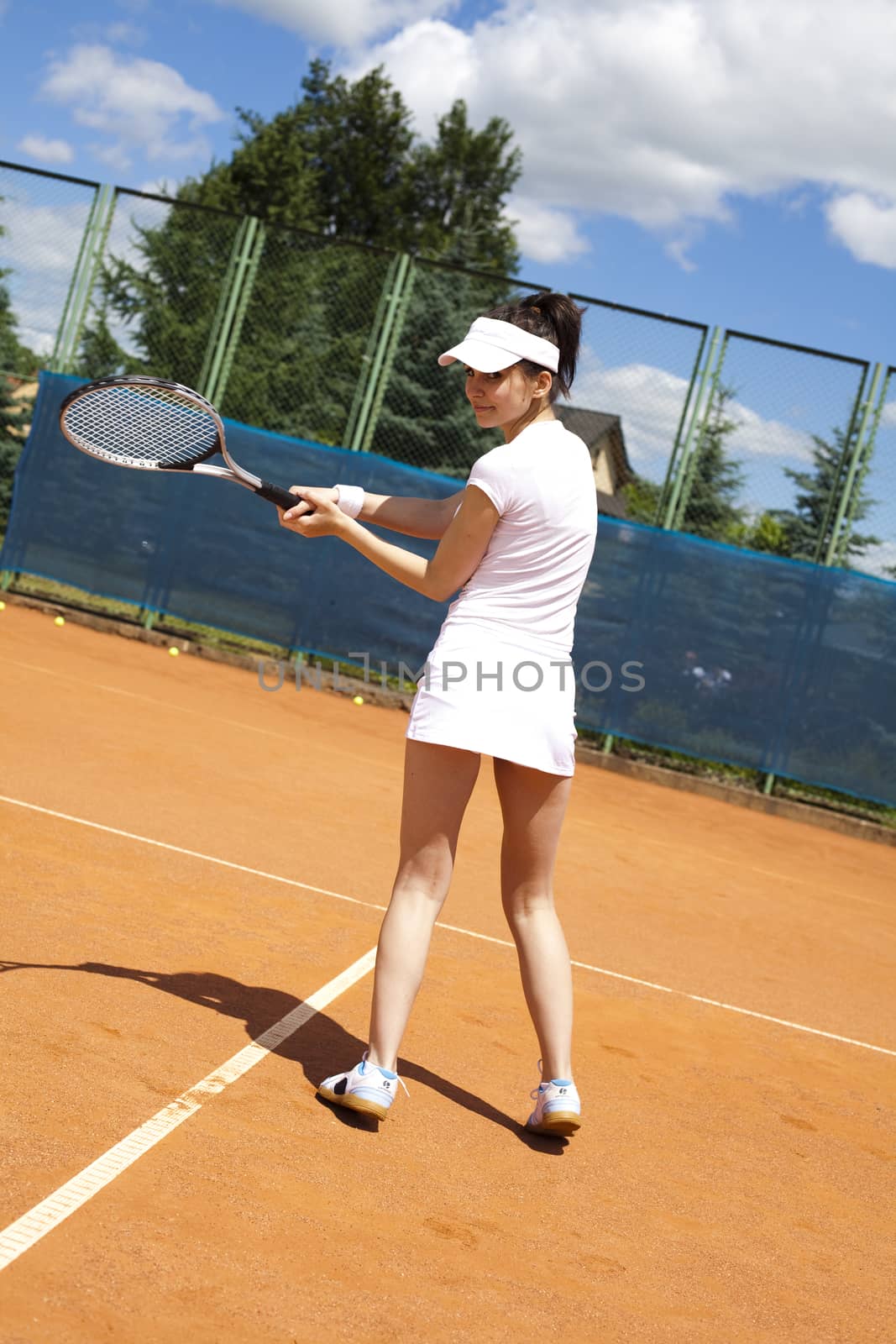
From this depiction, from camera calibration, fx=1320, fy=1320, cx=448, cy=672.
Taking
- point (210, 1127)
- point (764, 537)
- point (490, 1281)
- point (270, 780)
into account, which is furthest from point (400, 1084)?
point (764, 537)

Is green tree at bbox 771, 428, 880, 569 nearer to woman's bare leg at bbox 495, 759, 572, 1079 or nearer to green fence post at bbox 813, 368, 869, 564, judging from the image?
green fence post at bbox 813, 368, 869, 564

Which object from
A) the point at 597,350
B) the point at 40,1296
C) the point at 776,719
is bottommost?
the point at 40,1296

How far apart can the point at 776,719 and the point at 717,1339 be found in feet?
29.9

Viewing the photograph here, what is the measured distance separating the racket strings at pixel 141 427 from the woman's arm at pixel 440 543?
0.70 metres

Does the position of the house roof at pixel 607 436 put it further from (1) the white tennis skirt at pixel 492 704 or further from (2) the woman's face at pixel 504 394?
(1) the white tennis skirt at pixel 492 704

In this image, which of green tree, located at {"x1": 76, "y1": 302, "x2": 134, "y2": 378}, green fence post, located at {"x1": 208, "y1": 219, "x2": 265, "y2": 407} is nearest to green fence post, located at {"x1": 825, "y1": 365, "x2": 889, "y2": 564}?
green fence post, located at {"x1": 208, "y1": 219, "x2": 265, "y2": 407}

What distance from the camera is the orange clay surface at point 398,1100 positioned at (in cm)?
234

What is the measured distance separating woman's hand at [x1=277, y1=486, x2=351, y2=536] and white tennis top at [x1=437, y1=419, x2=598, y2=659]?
1.15 feet

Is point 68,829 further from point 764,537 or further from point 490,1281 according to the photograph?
point 764,537

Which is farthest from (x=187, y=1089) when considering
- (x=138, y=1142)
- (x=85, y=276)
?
(x=85, y=276)

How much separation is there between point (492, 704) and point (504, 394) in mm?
743

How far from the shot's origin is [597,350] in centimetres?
1307

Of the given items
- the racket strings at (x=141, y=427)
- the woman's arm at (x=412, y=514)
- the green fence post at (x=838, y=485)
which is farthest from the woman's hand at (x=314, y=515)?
the green fence post at (x=838, y=485)

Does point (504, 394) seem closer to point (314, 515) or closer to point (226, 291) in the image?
point (314, 515)
